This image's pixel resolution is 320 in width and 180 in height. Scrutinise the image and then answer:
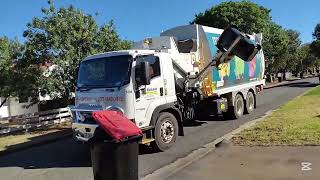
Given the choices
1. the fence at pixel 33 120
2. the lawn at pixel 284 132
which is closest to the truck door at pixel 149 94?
the lawn at pixel 284 132

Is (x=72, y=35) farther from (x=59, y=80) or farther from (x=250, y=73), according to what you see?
(x=250, y=73)

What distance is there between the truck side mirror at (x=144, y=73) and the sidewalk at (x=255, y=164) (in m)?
2.15

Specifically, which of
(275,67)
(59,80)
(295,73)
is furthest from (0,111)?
(295,73)

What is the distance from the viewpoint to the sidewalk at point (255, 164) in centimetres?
803

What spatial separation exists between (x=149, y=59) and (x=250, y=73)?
872cm

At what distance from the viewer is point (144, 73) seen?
10.6m

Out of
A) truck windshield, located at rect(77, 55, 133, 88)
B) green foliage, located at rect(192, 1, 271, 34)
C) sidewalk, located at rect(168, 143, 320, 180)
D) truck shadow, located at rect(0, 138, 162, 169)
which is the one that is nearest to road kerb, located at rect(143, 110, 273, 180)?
sidewalk, located at rect(168, 143, 320, 180)

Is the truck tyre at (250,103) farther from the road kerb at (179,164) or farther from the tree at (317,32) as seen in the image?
the tree at (317,32)

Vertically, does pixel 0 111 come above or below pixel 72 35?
below

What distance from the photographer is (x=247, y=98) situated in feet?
60.8

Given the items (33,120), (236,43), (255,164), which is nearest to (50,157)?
(255,164)

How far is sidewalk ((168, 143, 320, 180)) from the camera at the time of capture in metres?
8.03
